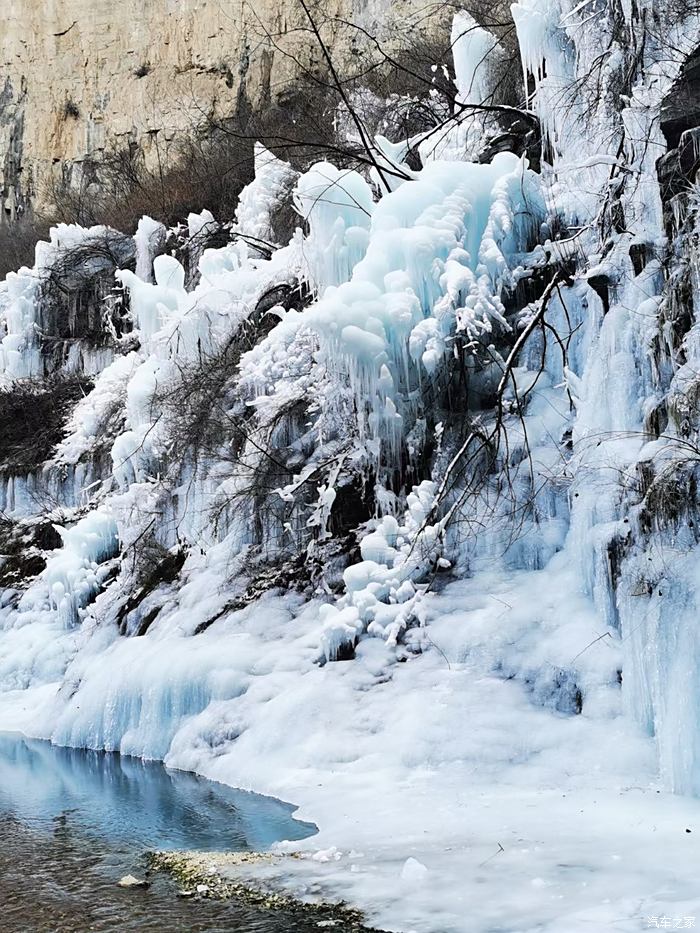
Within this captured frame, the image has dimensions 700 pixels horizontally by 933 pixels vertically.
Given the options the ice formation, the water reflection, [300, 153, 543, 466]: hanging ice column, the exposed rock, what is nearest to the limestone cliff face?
the ice formation

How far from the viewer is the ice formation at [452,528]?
5086 mm

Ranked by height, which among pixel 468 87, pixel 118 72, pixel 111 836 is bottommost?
pixel 111 836

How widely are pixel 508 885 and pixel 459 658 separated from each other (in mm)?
3113

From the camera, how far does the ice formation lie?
5.09 metres

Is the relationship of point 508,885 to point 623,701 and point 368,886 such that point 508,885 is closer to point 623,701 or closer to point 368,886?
point 368,886

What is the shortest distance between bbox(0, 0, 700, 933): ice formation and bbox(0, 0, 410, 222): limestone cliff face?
11.3m

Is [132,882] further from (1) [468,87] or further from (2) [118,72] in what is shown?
(2) [118,72]

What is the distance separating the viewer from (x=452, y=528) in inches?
318

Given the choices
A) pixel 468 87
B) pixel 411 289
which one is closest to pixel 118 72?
pixel 468 87

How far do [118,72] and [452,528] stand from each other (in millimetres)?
19778

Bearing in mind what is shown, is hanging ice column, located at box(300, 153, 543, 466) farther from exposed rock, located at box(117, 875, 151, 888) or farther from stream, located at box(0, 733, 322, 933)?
exposed rock, located at box(117, 875, 151, 888)

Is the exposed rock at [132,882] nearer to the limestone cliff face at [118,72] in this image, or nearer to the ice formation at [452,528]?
the ice formation at [452,528]

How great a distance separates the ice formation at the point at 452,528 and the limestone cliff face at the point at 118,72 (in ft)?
37.2

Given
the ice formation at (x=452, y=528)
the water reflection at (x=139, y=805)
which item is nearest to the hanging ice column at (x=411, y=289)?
the ice formation at (x=452, y=528)
